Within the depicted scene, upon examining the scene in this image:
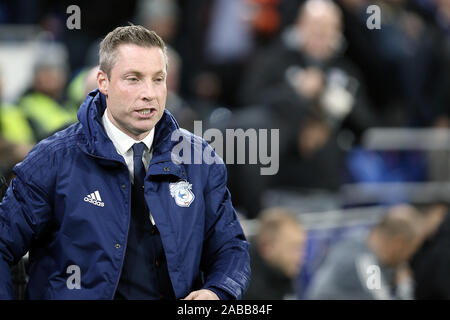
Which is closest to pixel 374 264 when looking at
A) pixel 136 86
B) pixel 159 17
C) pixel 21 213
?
pixel 159 17

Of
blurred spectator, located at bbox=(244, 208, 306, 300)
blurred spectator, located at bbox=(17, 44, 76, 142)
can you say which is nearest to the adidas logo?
blurred spectator, located at bbox=(244, 208, 306, 300)

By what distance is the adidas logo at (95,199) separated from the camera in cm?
315

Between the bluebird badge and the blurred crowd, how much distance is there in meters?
1.26

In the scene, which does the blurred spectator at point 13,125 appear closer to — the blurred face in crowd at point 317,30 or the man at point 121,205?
the blurred face in crowd at point 317,30

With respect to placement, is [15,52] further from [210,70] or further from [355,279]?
[355,279]

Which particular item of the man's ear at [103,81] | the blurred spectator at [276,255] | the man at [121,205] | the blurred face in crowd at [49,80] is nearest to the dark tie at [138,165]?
the man at [121,205]

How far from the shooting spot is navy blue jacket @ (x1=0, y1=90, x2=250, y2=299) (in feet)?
10.3

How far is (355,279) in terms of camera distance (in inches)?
235

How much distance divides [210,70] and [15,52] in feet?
6.09

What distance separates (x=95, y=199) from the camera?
3158 mm

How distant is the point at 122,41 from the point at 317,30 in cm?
423

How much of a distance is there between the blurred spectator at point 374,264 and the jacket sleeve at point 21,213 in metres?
2.82

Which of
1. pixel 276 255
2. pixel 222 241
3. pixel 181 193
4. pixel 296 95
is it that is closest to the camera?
pixel 181 193

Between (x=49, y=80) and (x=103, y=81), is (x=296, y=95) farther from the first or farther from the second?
(x=103, y=81)
